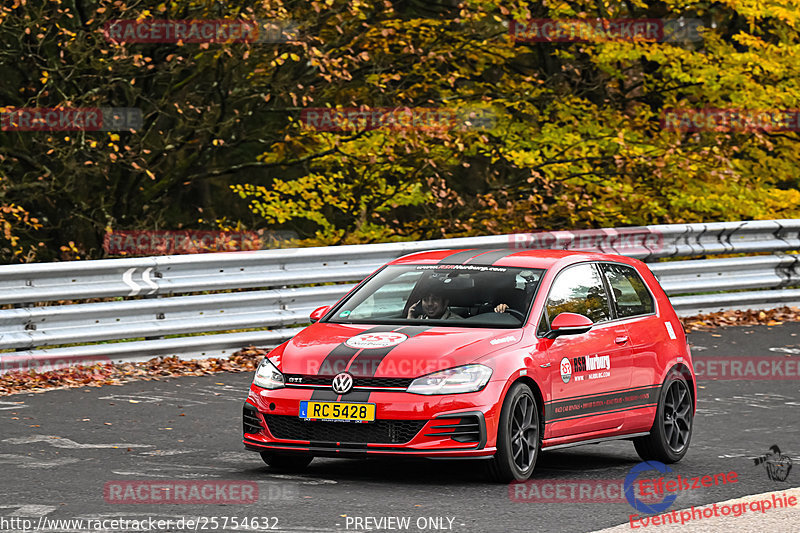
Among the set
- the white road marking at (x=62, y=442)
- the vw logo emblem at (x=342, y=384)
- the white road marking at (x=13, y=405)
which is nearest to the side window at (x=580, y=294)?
the vw logo emblem at (x=342, y=384)

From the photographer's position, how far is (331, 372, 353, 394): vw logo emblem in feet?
27.7

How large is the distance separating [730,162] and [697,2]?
276 centimetres

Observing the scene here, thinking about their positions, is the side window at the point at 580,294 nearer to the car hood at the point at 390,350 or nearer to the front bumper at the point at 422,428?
the car hood at the point at 390,350

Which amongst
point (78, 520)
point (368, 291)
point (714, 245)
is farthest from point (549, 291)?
point (714, 245)

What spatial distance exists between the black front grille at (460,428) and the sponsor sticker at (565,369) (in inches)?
38.2

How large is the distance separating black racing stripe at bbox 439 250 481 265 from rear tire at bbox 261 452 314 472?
1846 millimetres

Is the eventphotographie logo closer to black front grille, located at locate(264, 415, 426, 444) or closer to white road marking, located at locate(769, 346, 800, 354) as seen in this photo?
black front grille, located at locate(264, 415, 426, 444)

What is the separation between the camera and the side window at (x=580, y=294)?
9.45 m

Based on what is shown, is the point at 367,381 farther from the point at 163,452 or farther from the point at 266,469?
the point at 163,452

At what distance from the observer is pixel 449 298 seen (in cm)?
952

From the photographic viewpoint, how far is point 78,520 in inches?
280

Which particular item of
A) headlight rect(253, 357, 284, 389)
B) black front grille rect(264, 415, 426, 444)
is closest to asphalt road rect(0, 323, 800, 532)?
black front grille rect(264, 415, 426, 444)

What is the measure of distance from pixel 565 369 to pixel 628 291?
1.35 m

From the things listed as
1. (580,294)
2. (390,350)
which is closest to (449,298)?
(580,294)
